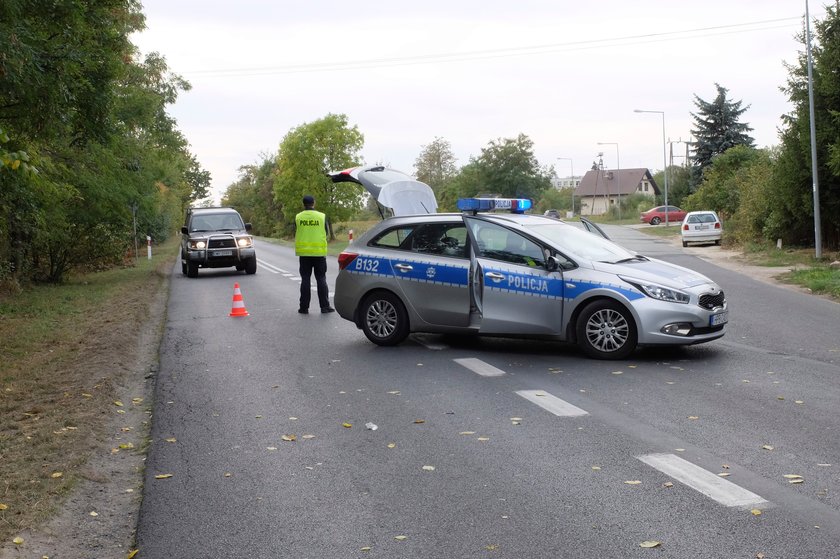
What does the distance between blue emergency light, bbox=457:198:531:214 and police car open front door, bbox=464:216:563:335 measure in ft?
1.30

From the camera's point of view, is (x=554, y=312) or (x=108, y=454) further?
(x=554, y=312)

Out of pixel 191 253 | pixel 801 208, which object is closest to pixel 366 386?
pixel 191 253

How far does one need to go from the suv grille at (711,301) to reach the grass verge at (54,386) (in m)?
5.99

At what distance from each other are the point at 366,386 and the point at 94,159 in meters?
16.7

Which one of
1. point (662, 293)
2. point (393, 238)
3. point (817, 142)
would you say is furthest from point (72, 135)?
point (817, 142)

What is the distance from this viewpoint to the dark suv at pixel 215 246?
88.8 ft

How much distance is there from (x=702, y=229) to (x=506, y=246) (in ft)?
107

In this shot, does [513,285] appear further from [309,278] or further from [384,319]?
[309,278]

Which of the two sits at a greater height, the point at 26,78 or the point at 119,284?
the point at 26,78

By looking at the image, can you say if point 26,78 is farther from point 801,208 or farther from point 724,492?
point 801,208

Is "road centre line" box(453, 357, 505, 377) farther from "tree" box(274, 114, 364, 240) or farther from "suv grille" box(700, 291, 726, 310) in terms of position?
"tree" box(274, 114, 364, 240)

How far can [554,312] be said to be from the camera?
10250 mm

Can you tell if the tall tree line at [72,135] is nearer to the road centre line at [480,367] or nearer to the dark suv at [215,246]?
the dark suv at [215,246]

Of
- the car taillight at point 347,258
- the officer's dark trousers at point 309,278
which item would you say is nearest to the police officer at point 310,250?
the officer's dark trousers at point 309,278
